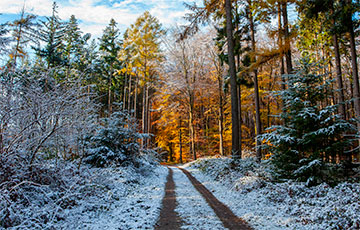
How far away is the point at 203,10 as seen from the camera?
1243cm

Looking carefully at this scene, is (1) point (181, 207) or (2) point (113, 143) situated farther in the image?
(2) point (113, 143)

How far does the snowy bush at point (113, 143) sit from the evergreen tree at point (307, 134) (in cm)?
709

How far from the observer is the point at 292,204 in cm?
620

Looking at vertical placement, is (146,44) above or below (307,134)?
above

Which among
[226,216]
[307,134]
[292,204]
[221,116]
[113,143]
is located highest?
[221,116]

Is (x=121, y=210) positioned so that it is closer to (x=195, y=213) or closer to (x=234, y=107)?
(x=195, y=213)

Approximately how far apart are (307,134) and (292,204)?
2581mm

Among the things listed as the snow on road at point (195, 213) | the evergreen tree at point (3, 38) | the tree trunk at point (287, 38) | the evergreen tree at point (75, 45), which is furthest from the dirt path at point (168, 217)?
the evergreen tree at point (75, 45)

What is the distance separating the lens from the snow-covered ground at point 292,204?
4.84 metres

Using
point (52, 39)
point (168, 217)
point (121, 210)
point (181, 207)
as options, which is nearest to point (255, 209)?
point (181, 207)

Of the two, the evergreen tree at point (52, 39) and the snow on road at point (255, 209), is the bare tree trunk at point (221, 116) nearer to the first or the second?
the snow on road at point (255, 209)

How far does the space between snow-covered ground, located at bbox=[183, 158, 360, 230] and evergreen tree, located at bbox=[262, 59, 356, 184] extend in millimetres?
681

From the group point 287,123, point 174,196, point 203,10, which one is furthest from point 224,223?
point 203,10

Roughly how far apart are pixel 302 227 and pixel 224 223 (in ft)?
5.47
